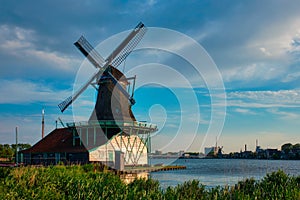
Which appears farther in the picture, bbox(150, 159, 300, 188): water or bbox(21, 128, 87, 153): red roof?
bbox(21, 128, 87, 153): red roof

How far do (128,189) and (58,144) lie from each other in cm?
2302

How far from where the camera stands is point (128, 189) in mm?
11883

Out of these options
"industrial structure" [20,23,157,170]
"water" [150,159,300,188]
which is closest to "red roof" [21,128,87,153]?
"industrial structure" [20,23,157,170]

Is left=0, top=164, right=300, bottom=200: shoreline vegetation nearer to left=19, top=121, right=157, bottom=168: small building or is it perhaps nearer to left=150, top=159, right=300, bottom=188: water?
left=150, top=159, right=300, bottom=188: water

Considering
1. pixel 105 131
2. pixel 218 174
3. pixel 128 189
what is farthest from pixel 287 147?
pixel 128 189

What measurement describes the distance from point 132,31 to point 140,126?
969 cm

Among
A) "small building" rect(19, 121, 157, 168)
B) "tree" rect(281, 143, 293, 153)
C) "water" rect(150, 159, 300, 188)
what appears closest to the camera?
"water" rect(150, 159, 300, 188)

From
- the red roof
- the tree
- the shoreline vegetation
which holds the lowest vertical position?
the tree

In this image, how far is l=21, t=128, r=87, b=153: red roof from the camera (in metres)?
30.7

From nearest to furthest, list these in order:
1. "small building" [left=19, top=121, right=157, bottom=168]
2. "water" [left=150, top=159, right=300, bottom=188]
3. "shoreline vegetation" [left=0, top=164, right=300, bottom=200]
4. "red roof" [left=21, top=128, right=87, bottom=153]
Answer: "shoreline vegetation" [left=0, top=164, right=300, bottom=200], "water" [left=150, top=159, right=300, bottom=188], "small building" [left=19, top=121, right=157, bottom=168], "red roof" [left=21, top=128, right=87, bottom=153]

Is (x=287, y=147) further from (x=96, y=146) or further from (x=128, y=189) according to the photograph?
(x=128, y=189)

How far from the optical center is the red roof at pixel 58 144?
30661mm

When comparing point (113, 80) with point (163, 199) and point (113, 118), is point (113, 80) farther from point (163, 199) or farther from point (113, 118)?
point (163, 199)

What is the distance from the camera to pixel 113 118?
105 feet
